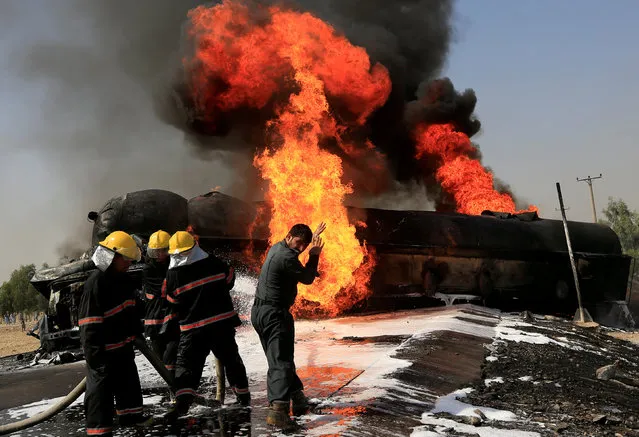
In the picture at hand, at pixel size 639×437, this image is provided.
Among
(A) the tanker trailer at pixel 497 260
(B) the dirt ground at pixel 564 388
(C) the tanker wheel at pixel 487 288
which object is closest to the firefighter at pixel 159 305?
(B) the dirt ground at pixel 564 388

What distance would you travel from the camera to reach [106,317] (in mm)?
4406

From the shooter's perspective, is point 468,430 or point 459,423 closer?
point 468,430

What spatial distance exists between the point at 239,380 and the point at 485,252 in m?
13.0

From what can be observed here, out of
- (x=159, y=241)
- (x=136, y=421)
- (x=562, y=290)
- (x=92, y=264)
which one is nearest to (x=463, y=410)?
(x=136, y=421)

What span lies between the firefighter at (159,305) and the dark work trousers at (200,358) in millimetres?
913

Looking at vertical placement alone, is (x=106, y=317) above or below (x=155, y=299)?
below

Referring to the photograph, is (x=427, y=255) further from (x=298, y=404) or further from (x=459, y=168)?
(x=459, y=168)

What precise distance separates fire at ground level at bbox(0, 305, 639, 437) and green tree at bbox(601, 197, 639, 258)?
5605 cm

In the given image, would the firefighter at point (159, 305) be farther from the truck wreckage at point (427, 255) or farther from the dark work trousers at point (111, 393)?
the truck wreckage at point (427, 255)

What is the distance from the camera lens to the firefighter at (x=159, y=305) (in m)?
5.95

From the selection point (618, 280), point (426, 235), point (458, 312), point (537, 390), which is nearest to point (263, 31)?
point (426, 235)

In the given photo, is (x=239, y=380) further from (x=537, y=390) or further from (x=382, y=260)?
(x=382, y=260)

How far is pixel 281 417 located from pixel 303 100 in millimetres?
14951

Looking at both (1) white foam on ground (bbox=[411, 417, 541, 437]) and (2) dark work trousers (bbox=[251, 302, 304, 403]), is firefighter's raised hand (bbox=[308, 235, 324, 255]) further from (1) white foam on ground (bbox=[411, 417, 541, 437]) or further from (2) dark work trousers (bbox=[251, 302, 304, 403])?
(1) white foam on ground (bbox=[411, 417, 541, 437])
